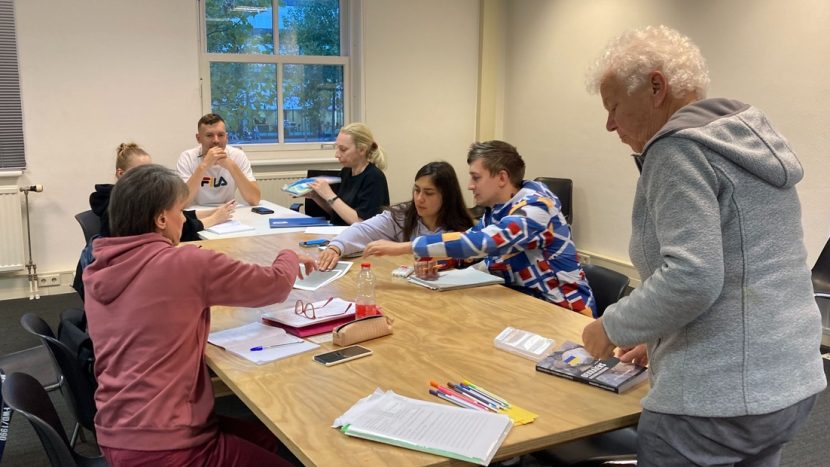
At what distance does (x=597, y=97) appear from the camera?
5781 mm

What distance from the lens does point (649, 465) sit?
1.38 meters

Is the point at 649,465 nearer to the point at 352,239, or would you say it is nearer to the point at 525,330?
the point at 525,330

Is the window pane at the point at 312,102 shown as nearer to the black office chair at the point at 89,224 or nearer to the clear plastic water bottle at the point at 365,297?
the black office chair at the point at 89,224

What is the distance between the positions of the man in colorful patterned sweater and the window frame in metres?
3.51

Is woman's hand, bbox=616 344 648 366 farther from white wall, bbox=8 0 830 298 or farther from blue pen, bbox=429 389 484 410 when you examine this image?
white wall, bbox=8 0 830 298

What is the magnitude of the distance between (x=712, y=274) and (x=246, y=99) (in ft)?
17.6

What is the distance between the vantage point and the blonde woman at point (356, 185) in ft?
13.9

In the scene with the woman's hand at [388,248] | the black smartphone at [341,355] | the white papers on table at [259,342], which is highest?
the woman's hand at [388,248]

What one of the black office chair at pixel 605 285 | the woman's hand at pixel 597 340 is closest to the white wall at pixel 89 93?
the black office chair at pixel 605 285

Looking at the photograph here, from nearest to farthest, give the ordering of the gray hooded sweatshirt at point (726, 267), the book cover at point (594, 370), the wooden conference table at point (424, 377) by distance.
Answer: the gray hooded sweatshirt at point (726, 267), the wooden conference table at point (424, 377), the book cover at point (594, 370)

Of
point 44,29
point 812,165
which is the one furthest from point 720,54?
point 44,29

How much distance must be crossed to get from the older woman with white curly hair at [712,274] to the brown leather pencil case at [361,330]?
870 mm

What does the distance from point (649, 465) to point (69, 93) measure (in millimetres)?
5036

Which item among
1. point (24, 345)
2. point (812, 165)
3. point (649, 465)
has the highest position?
point (812, 165)
